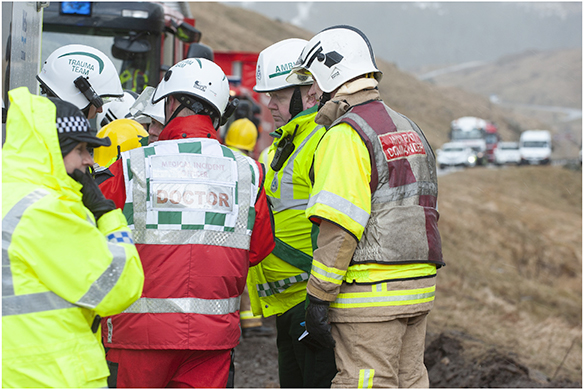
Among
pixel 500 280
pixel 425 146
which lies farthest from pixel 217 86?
pixel 500 280

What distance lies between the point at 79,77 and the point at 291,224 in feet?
5.31

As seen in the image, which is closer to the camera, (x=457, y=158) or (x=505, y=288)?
(x=505, y=288)

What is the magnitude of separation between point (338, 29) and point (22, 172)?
2.01m

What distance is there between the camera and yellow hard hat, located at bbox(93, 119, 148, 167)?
430 centimetres

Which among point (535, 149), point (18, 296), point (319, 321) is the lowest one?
point (535, 149)

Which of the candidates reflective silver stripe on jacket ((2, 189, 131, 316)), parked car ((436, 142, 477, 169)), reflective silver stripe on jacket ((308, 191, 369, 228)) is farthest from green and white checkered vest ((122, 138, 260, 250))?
parked car ((436, 142, 477, 169))

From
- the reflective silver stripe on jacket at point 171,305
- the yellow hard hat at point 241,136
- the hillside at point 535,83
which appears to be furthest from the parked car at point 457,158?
the hillside at point 535,83

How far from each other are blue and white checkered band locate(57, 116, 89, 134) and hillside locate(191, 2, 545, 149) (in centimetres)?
5038

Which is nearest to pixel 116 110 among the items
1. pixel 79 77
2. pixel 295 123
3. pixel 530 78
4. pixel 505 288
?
pixel 79 77

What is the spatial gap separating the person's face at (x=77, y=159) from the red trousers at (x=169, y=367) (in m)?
0.95

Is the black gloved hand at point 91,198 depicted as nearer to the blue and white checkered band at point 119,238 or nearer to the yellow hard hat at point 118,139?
the blue and white checkered band at point 119,238

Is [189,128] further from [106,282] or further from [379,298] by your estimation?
[379,298]

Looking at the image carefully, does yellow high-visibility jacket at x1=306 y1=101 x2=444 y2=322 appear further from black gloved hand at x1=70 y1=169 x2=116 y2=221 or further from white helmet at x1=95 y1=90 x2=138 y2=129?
white helmet at x1=95 y1=90 x2=138 y2=129

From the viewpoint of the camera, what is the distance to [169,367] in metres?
3.06
